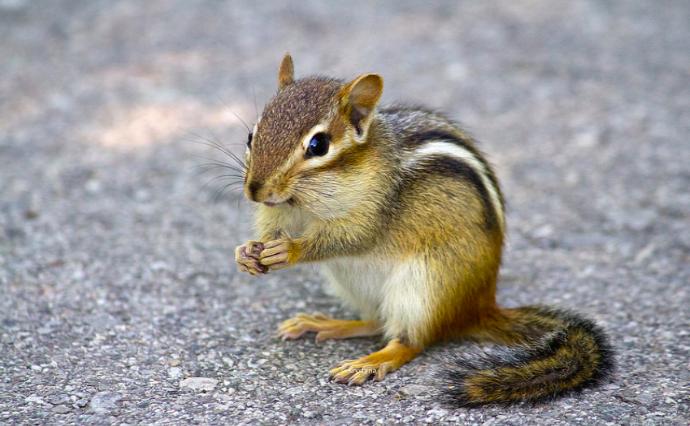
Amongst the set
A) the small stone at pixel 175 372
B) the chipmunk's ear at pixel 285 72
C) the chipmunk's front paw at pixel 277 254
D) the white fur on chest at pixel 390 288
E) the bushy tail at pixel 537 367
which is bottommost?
the bushy tail at pixel 537 367

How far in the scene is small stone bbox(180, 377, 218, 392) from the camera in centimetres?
259

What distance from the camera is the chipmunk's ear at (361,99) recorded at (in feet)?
8.65

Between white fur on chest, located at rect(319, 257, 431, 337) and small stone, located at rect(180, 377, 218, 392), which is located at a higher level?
white fur on chest, located at rect(319, 257, 431, 337)

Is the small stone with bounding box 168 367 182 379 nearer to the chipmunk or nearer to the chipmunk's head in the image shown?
the chipmunk

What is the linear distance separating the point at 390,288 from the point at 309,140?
599 millimetres

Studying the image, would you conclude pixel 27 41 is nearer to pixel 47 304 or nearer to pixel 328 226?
pixel 47 304

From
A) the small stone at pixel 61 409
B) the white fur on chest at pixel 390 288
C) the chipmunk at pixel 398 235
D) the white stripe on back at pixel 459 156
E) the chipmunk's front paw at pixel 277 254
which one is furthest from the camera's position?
the white stripe on back at pixel 459 156

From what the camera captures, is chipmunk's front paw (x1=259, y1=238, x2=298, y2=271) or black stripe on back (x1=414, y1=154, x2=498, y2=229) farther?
black stripe on back (x1=414, y1=154, x2=498, y2=229)

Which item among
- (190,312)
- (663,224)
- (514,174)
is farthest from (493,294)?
(514,174)

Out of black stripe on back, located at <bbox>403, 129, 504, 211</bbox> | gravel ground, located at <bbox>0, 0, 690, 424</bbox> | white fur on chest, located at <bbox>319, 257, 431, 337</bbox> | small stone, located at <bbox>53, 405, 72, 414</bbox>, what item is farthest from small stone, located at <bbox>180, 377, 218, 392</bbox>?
black stripe on back, located at <bbox>403, 129, 504, 211</bbox>

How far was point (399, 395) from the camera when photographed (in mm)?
2594

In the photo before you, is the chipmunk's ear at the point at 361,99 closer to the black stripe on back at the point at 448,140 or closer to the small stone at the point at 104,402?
the black stripe on back at the point at 448,140

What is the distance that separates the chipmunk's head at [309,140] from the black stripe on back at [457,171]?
247mm

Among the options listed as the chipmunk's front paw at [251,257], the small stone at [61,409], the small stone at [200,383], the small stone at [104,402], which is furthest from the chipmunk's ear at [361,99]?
the small stone at [61,409]
